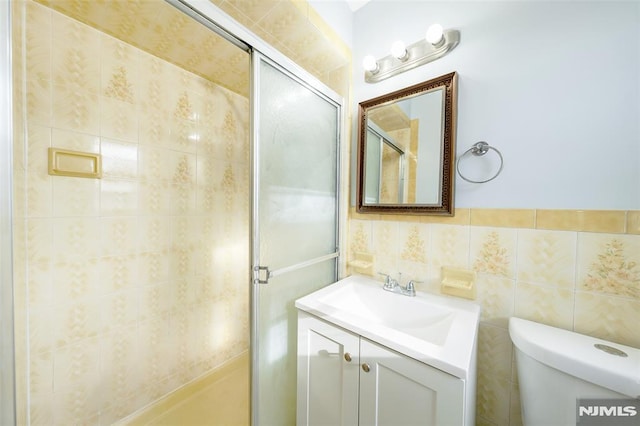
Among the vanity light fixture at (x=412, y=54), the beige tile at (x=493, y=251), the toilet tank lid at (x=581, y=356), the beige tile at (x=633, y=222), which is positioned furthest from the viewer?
the vanity light fixture at (x=412, y=54)

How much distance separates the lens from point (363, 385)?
829 millimetres

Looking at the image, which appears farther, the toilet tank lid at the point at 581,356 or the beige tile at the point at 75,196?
the beige tile at the point at 75,196

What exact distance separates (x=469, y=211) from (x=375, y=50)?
105 cm

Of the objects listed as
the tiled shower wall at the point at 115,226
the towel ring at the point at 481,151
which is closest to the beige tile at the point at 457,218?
the towel ring at the point at 481,151

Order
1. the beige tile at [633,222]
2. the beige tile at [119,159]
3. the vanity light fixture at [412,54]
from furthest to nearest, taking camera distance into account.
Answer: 1. the beige tile at [119,159]
2. the vanity light fixture at [412,54]
3. the beige tile at [633,222]

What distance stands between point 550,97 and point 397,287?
3.29 ft

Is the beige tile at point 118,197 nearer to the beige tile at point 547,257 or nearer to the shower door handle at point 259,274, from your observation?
the shower door handle at point 259,274

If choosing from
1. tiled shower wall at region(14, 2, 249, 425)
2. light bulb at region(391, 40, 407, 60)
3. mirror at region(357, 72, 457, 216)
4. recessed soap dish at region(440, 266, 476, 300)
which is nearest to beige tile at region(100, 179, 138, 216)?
tiled shower wall at region(14, 2, 249, 425)

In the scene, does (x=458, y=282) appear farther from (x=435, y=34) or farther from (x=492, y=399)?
(x=435, y=34)

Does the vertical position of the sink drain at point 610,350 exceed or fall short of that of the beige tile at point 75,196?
it falls short

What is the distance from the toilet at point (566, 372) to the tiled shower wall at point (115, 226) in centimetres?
173

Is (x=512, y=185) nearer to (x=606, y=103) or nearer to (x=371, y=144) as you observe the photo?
(x=606, y=103)

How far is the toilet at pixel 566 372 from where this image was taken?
612 millimetres

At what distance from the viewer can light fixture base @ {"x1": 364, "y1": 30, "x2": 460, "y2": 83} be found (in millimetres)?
1051
